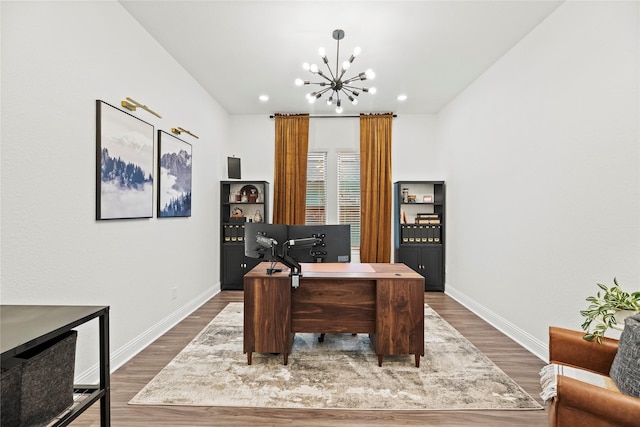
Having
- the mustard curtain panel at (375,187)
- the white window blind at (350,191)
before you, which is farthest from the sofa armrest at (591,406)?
the white window blind at (350,191)

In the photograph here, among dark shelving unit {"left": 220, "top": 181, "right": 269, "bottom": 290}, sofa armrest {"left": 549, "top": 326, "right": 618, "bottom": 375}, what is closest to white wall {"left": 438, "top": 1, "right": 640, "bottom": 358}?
sofa armrest {"left": 549, "top": 326, "right": 618, "bottom": 375}

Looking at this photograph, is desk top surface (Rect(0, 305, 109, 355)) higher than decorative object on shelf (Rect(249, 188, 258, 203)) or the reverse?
the reverse

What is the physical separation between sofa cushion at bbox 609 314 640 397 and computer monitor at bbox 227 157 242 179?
4.72 metres

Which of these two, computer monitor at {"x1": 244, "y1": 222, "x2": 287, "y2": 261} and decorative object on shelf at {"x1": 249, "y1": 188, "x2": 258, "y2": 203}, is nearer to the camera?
computer monitor at {"x1": 244, "y1": 222, "x2": 287, "y2": 261}

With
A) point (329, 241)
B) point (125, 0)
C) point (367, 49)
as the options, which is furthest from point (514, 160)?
point (125, 0)

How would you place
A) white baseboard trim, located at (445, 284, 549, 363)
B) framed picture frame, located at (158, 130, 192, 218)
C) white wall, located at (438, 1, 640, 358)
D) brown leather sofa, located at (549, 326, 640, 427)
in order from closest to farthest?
→ brown leather sofa, located at (549, 326, 640, 427) < white wall, located at (438, 1, 640, 358) < white baseboard trim, located at (445, 284, 549, 363) < framed picture frame, located at (158, 130, 192, 218)

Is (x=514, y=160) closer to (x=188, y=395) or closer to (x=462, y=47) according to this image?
(x=462, y=47)

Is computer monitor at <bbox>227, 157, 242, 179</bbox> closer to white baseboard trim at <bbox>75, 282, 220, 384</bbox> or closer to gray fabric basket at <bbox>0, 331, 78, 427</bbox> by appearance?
white baseboard trim at <bbox>75, 282, 220, 384</bbox>

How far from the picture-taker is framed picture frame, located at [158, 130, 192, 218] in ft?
10.0

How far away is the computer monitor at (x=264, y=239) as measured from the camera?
235 cm

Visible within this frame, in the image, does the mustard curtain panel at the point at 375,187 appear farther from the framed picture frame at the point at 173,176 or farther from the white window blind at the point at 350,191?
the framed picture frame at the point at 173,176

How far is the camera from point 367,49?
3102mm

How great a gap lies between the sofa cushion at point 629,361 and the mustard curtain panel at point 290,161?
4116mm

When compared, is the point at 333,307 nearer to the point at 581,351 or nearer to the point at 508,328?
the point at 581,351
